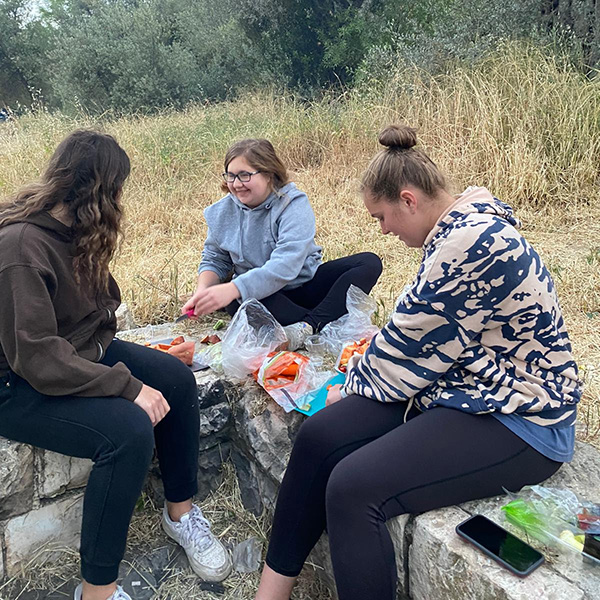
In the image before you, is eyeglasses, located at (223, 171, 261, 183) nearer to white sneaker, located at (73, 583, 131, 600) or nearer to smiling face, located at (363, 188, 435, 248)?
smiling face, located at (363, 188, 435, 248)

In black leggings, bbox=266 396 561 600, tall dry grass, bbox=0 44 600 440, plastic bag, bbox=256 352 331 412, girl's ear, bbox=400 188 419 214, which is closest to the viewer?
black leggings, bbox=266 396 561 600

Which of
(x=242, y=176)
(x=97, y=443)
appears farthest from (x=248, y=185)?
(x=97, y=443)

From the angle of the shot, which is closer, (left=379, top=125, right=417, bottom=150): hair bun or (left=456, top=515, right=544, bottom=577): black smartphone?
(left=456, top=515, right=544, bottom=577): black smartphone

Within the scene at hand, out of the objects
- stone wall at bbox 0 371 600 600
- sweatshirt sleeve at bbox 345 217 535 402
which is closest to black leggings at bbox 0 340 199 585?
stone wall at bbox 0 371 600 600

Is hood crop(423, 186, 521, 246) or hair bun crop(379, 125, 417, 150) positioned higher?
hair bun crop(379, 125, 417, 150)

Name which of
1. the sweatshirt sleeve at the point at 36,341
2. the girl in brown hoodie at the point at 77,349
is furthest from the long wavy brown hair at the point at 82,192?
the sweatshirt sleeve at the point at 36,341

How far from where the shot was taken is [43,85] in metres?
18.7

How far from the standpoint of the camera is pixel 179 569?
205 cm

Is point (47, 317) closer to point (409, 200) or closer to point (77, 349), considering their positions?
point (77, 349)

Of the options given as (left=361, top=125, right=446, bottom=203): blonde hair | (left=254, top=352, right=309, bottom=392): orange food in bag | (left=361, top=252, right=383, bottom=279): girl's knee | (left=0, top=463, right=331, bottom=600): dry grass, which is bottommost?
(left=0, top=463, right=331, bottom=600): dry grass

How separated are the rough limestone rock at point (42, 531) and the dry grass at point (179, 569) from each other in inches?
1.0

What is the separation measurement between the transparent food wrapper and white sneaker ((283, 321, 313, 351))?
1301mm

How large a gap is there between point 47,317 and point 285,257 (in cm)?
123

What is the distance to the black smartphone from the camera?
4.40 feet
